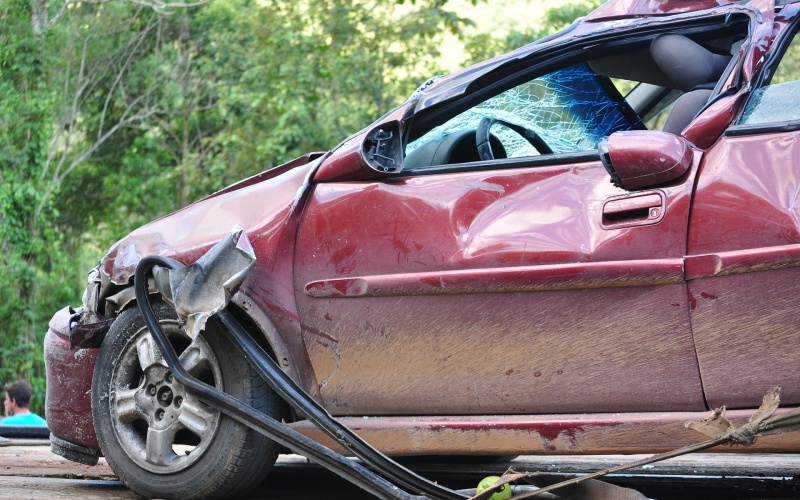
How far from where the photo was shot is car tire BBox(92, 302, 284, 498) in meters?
3.50

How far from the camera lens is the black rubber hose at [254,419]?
3127mm

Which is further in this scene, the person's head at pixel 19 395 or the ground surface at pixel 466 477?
the person's head at pixel 19 395

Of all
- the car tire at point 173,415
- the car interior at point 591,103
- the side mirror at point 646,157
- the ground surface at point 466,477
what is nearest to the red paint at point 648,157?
the side mirror at point 646,157

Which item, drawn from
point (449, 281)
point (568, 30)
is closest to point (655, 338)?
point (449, 281)

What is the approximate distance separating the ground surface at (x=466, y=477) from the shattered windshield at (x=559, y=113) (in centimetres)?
139

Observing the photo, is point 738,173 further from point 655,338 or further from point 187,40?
point 187,40

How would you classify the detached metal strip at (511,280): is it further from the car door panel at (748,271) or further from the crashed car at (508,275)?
the car door panel at (748,271)

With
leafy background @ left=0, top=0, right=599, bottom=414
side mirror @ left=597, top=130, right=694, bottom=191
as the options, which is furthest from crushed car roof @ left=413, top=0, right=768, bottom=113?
leafy background @ left=0, top=0, right=599, bottom=414

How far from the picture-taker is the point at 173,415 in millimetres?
3617

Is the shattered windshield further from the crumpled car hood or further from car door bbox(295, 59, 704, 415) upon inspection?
the crumpled car hood

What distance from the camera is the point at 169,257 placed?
3707 millimetres

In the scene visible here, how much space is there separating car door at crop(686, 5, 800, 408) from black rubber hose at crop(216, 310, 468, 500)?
906mm

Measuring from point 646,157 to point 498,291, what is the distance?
610mm

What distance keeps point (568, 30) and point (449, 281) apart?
1102 mm
